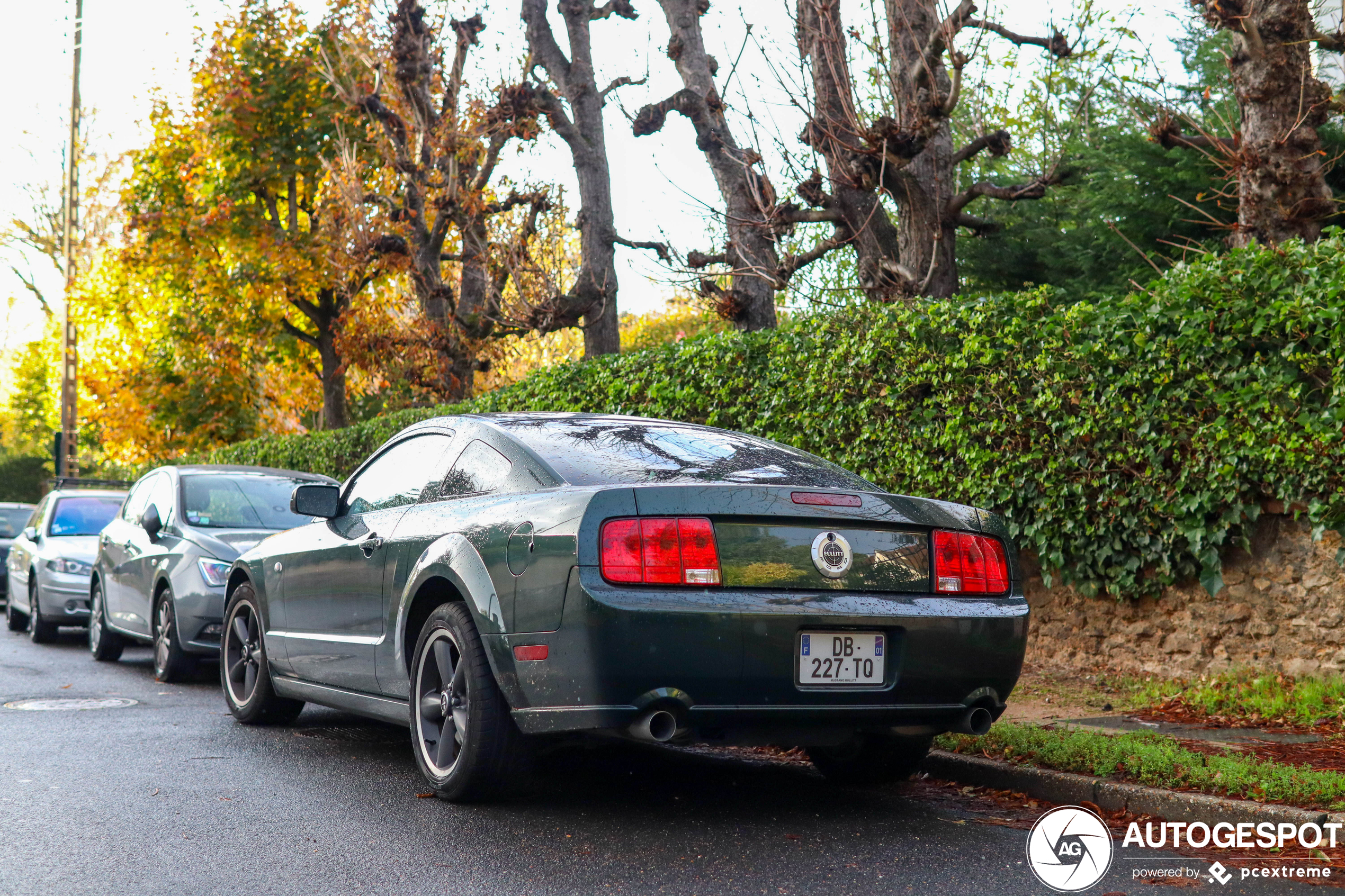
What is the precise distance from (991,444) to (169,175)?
22486mm

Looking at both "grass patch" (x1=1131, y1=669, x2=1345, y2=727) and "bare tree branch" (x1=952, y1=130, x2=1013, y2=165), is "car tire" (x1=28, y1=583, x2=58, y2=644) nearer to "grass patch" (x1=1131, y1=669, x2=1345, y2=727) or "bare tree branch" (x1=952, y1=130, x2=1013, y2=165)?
→ "bare tree branch" (x1=952, y1=130, x2=1013, y2=165)

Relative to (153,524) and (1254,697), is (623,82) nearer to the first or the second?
(153,524)

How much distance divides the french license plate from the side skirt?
71.4 inches

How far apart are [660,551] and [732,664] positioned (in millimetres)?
445

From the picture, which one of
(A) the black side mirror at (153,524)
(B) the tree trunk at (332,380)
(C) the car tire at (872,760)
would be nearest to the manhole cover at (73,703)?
(A) the black side mirror at (153,524)

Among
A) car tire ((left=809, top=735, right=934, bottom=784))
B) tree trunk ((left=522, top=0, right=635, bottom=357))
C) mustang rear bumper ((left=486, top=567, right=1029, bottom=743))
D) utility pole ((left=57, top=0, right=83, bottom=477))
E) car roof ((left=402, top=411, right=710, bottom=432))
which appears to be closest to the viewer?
mustang rear bumper ((left=486, top=567, right=1029, bottom=743))

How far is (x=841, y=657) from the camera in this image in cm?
439

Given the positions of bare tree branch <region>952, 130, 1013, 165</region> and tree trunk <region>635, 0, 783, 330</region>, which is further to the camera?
tree trunk <region>635, 0, 783, 330</region>

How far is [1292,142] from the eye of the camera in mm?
8008

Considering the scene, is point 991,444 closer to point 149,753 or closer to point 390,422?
point 149,753

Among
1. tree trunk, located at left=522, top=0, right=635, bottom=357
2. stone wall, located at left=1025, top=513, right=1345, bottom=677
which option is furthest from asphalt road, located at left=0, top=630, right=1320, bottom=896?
tree trunk, located at left=522, top=0, right=635, bottom=357

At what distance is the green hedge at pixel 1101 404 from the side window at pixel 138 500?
4928 mm

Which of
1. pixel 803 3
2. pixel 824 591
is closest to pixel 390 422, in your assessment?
pixel 803 3

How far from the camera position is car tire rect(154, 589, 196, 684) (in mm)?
9078
